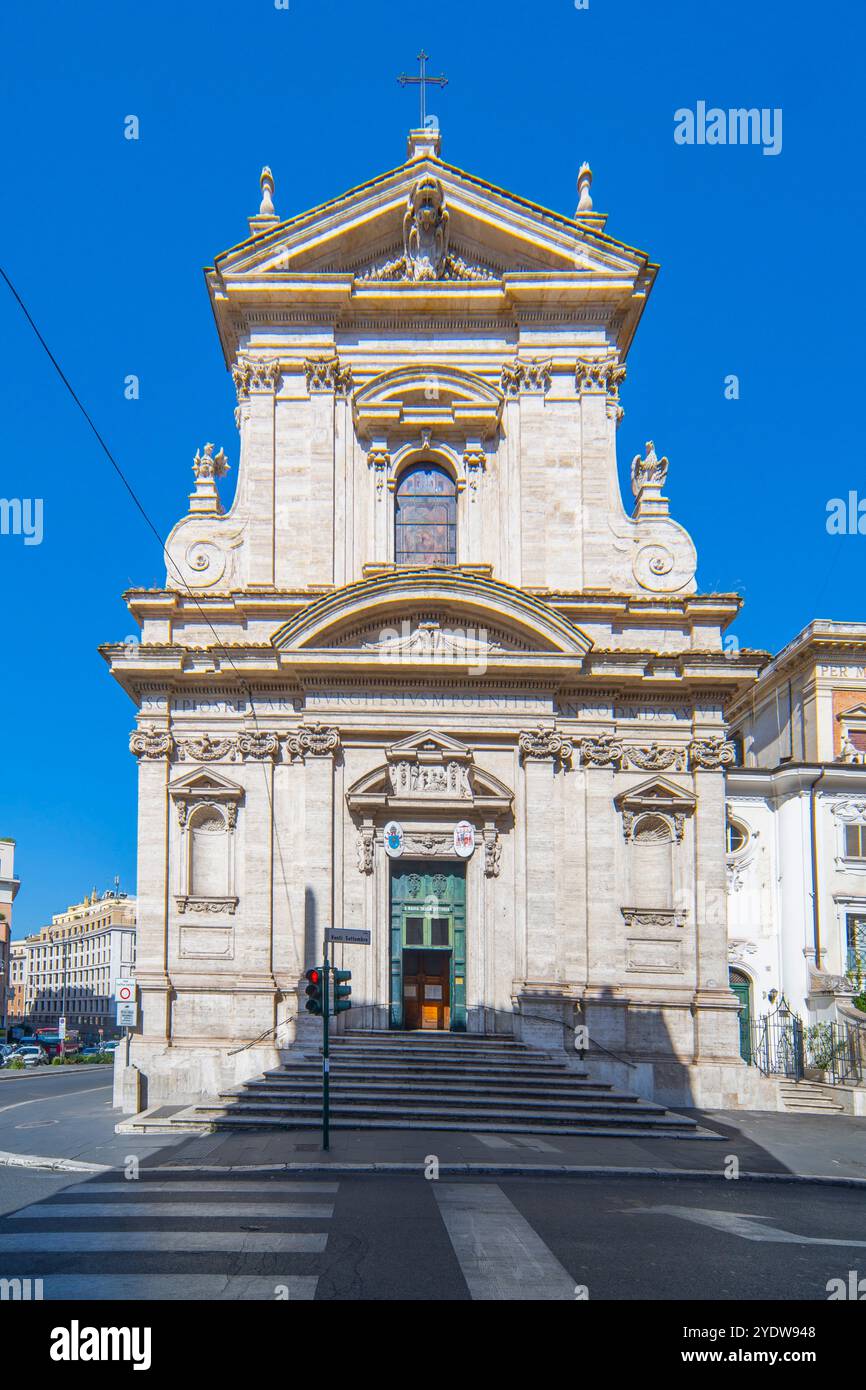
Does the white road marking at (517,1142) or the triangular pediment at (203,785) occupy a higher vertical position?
the triangular pediment at (203,785)

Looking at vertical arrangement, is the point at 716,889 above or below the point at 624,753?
below

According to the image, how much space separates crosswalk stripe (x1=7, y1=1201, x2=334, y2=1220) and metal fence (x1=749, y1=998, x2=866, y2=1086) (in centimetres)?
2063

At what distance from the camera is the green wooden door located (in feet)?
116

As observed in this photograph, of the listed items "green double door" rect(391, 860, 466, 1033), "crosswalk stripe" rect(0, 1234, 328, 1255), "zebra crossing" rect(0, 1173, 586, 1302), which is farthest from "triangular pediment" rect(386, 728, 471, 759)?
"crosswalk stripe" rect(0, 1234, 328, 1255)

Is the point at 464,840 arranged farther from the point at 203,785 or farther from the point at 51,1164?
the point at 51,1164

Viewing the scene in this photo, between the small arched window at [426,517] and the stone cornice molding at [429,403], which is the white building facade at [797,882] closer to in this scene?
the small arched window at [426,517]

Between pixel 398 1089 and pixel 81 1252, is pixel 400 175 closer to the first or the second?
pixel 398 1089

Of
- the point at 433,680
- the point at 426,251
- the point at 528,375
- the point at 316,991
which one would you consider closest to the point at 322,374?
the point at 426,251

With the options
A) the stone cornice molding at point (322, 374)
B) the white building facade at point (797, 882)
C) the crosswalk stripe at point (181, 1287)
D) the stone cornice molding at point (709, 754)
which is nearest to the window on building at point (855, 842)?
the white building facade at point (797, 882)

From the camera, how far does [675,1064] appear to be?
1094 inches

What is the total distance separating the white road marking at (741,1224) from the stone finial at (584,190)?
24.2 meters

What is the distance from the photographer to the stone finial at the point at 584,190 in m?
32.3

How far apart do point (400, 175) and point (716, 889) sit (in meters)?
17.4
